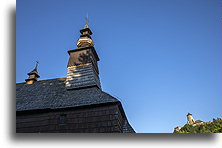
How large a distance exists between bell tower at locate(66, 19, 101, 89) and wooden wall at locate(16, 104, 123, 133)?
207cm

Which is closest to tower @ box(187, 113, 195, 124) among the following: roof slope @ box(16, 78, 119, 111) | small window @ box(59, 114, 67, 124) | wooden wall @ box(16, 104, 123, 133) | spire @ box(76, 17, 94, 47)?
wooden wall @ box(16, 104, 123, 133)

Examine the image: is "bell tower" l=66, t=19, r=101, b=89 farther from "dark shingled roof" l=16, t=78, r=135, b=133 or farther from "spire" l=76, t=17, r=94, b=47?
"spire" l=76, t=17, r=94, b=47

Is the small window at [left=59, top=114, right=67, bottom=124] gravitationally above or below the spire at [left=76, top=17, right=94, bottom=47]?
below

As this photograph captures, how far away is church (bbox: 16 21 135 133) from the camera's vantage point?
7.79m

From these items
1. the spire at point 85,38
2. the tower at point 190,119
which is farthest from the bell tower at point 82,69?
the tower at point 190,119

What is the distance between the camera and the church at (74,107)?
25.5ft

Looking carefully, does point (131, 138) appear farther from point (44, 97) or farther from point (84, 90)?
point (44, 97)

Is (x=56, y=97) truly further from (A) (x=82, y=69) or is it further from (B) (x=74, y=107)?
→ (A) (x=82, y=69)

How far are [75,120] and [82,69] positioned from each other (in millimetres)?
3723

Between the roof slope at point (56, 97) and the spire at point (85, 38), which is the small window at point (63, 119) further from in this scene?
the spire at point (85, 38)

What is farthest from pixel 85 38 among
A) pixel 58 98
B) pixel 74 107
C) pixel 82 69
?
pixel 74 107

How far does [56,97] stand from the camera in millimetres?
9531

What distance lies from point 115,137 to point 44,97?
6696mm
